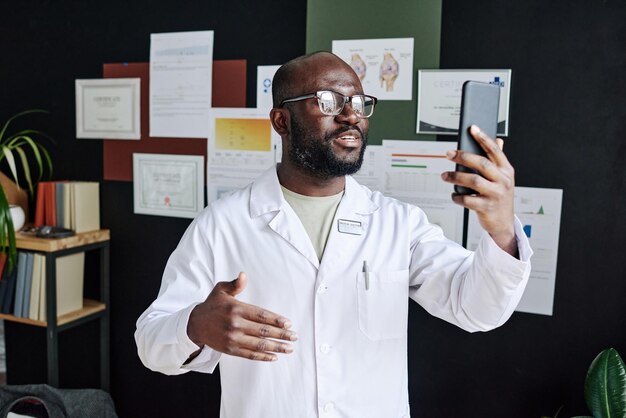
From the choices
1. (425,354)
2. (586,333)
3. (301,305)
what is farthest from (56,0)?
(586,333)

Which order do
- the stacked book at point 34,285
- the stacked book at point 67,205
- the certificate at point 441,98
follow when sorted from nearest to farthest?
1. the certificate at point 441,98
2. the stacked book at point 34,285
3. the stacked book at point 67,205

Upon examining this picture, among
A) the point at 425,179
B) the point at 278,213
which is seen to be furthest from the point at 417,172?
the point at 278,213

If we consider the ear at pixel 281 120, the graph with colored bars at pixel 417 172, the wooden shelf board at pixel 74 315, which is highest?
the ear at pixel 281 120

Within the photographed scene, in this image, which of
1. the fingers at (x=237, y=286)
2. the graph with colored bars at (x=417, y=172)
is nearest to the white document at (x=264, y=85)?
the graph with colored bars at (x=417, y=172)

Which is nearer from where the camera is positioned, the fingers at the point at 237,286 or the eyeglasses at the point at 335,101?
the fingers at the point at 237,286

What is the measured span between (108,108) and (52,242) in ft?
2.34

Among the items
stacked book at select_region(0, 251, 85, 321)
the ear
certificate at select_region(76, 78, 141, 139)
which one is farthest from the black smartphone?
stacked book at select_region(0, 251, 85, 321)

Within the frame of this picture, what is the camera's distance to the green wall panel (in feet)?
7.42

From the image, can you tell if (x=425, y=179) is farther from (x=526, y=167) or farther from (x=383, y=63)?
(x=383, y=63)

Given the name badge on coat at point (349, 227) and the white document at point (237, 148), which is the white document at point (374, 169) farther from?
the name badge on coat at point (349, 227)

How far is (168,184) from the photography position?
2740mm

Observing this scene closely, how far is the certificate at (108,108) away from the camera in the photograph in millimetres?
2797

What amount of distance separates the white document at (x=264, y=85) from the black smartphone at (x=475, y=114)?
1447mm

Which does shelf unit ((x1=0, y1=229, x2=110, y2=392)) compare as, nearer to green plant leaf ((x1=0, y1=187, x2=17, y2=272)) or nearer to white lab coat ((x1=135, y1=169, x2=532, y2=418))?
green plant leaf ((x1=0, y1=187, x2=17, y2=272))
